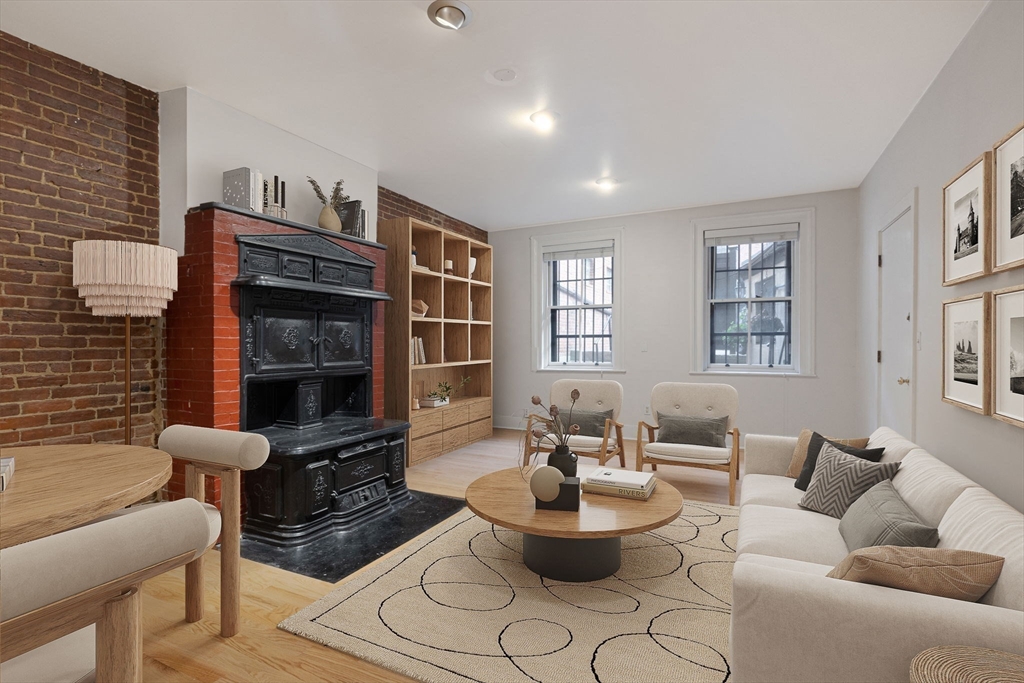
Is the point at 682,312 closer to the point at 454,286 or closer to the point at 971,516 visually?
the point at 454,286

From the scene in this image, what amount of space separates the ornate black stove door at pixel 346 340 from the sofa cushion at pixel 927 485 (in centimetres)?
359

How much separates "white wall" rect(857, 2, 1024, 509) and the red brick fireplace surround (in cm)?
394

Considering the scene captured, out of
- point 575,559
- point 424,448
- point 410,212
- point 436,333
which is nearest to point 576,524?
point 575,559

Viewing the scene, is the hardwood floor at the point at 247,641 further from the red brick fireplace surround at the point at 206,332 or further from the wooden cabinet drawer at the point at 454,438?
the wooden cabinet drawer at the point at 454,438

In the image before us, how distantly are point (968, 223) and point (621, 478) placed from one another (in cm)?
212

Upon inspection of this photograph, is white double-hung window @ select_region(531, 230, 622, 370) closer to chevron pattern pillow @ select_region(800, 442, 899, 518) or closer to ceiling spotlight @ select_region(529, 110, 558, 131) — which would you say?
ceiling spotlight @ select_region(529, 110, 558, 131)

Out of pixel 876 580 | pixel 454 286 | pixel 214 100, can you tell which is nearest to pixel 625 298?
pixel 454 286

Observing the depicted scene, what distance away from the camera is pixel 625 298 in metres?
6.49

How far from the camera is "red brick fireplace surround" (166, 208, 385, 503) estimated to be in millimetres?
3174

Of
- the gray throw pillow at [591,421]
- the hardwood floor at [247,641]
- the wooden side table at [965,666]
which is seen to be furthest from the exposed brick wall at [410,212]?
the wooden side table at [965,666]

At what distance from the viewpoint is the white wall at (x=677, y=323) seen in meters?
5.37

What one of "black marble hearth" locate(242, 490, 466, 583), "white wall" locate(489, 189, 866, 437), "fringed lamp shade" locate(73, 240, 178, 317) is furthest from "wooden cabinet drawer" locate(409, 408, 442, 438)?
"fringed lamp shade" locate(73, 240, 178, 317)

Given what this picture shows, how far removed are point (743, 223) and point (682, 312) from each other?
119 cm

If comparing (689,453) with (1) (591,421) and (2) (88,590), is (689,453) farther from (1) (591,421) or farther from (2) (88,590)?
(2) (88,590)
